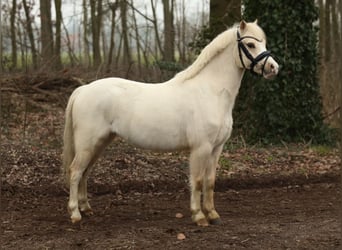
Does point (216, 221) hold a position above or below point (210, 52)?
below

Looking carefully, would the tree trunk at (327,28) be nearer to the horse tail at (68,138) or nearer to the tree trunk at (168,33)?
the tree trunk at (168,33)

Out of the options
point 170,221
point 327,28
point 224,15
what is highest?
point 224,15

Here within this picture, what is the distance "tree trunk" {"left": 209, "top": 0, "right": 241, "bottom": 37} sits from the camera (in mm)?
10789

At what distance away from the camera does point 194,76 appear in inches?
212

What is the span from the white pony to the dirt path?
1.18ft

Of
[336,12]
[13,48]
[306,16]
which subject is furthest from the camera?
[336,12]

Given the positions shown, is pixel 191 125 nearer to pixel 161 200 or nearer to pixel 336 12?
pixel 161 200

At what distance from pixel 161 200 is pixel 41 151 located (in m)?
2.46

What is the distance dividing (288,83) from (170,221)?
468cm

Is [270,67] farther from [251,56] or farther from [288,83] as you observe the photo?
[288,83]

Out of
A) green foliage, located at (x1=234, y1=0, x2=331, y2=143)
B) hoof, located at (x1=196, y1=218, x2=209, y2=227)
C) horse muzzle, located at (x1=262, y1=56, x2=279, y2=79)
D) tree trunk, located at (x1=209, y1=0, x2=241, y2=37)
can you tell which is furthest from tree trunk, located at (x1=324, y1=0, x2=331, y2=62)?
hoof, located at (x1=196, y1=218, x2=209, y2=227)

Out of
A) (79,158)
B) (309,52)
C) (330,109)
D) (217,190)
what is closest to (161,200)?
(217,190)

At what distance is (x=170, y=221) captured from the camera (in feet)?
18.2

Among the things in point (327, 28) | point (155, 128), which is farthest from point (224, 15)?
point (327, 28)
